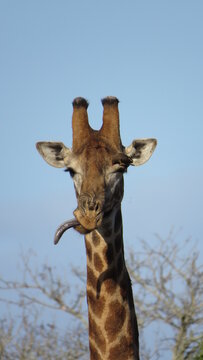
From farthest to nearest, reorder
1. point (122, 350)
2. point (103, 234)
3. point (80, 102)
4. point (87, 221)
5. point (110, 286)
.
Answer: point (80, 102), point (103, 234), point (110, 286), point (122, 350), point (87, 221)

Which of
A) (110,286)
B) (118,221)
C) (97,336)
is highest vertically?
(118,221)

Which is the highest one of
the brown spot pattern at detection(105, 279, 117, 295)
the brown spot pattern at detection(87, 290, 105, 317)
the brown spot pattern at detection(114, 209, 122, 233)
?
the brown spot pattern at detection(114, 209, 122, 233)

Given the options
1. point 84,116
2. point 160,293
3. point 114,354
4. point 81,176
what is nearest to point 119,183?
point 81,176

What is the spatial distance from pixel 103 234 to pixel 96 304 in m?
0.65

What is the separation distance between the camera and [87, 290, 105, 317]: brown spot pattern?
6254 mm

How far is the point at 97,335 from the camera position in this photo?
6.26m

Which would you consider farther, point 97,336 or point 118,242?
point 118,242

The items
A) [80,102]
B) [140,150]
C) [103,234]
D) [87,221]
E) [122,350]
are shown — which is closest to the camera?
[87,221]

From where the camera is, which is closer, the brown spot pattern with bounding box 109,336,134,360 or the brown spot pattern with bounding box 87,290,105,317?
the brown spot pattern with bounding box 109,336,134,360

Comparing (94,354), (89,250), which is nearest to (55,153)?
(89,250)

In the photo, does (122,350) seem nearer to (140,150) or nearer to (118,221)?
(118,221)

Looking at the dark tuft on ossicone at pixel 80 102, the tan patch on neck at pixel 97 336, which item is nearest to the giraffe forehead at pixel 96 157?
the dark tuft on ossicone at pixel 80 102

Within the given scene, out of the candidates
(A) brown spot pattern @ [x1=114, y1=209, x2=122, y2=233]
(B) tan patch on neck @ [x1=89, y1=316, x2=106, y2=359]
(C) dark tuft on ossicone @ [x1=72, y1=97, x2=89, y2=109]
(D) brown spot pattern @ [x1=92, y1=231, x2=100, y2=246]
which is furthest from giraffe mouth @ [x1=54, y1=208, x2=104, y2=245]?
(C) dark tuft on ossicone @ [x1=72, y1=97, x2=89, y2=109]

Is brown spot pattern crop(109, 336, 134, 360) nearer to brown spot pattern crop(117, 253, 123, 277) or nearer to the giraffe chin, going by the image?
brown spot pattern crop(117, 253, 123, 277)
